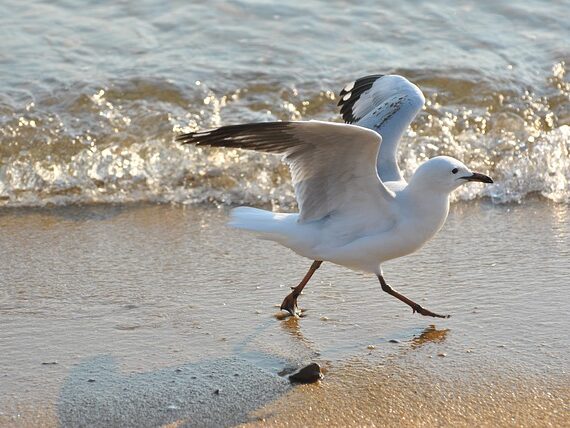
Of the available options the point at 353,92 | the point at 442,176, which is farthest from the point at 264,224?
the point at 353,92

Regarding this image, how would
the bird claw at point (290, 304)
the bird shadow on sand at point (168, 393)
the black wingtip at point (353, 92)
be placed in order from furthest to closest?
the black wingtip at point (353, 92), the bird claw at point (290, 304), the bird shadow on sand at point (168, 393)

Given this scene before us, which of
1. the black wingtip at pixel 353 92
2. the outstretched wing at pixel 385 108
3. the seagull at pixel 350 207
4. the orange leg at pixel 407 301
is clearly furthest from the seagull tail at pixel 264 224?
the black wingtip at pixel 353 92

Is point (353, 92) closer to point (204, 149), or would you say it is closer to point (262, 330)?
point (204, 149)

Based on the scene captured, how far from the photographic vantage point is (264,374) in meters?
4.51

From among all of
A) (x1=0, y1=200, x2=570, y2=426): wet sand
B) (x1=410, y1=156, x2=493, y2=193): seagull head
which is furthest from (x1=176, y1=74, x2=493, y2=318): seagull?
(x1=0, y1=200, x2=570, y2=426): wet sand

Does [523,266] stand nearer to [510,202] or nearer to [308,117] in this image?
[510,202]

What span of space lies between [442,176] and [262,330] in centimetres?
117

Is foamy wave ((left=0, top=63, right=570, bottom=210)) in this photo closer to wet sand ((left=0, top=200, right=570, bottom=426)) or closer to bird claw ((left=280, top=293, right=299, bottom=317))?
wet sand ((left=0, top=200, right=570, bottom=426))

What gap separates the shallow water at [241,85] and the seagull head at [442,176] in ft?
7.35

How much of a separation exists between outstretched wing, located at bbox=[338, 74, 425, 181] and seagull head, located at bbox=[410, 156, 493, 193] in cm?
53

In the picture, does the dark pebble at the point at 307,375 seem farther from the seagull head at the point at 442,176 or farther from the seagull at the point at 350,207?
the seagull head at the point at 442,176

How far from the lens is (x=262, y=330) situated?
5.04 metres

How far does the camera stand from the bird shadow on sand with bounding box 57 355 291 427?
4.09 m

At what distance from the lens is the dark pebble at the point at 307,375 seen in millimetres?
4398
